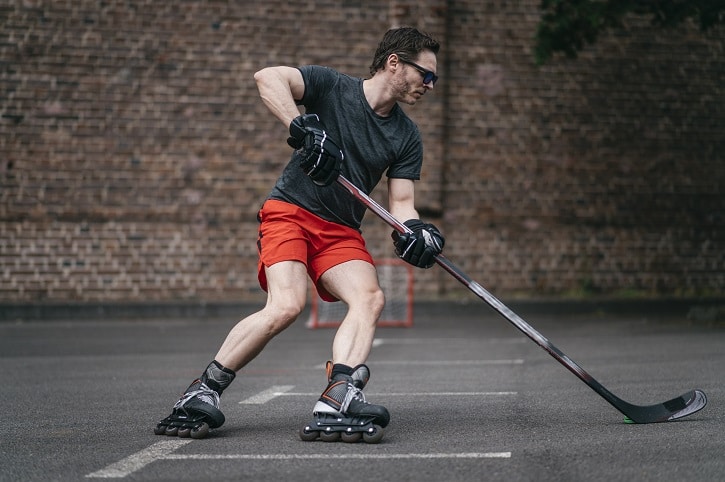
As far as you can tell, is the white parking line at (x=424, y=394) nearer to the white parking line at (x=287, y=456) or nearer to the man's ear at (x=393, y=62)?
the white parking line at (x=287, y=456)

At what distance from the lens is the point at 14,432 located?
18.3ft

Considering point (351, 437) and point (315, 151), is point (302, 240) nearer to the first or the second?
point (315, 151)

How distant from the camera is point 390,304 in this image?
15148 millimetres

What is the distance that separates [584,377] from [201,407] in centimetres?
190

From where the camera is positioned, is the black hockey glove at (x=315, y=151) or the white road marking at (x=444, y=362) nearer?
the black hockey glove at (x=315, y=151)

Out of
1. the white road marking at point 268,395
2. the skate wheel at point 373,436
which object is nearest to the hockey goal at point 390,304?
the white road marking at point 268,395

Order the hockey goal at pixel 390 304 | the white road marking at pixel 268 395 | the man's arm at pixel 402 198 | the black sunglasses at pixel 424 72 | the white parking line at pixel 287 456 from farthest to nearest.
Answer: the hockey goal at pixel 390 304, the white road marking at pixel 268 395, the man's arm at pixel 402 198, the black sunglasses at pixel 424 72, the white parking line at pixel 287 456

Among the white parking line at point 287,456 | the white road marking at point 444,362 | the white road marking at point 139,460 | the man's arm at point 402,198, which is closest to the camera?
the white road marking at point 139,460

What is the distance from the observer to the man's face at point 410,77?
5.43m

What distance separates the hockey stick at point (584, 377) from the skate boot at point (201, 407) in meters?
1.09

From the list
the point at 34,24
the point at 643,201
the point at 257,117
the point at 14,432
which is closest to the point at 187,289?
the point at 257,117

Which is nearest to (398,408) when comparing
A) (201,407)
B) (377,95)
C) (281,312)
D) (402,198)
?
(402,198)

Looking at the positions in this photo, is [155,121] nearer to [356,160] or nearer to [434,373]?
[434,373]

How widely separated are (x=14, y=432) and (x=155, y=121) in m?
11.1
